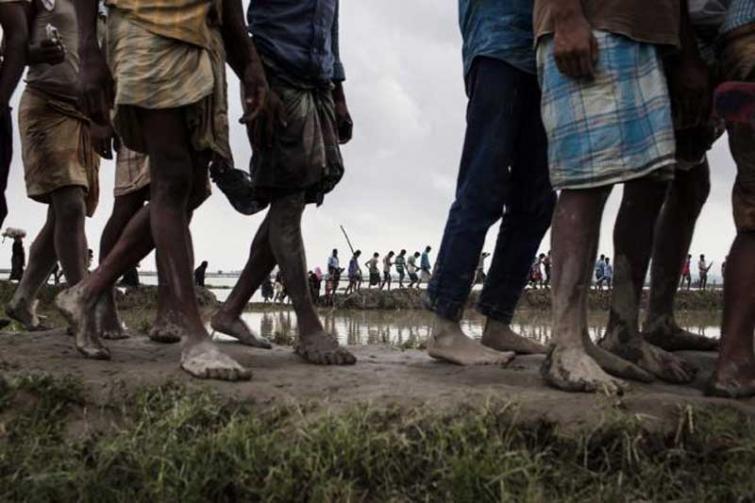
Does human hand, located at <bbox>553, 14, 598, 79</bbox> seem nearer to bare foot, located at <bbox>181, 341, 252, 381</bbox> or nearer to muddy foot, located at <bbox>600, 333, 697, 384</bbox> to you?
muddy foot, located at <bbox>600, 333, 697, 384</bbox>

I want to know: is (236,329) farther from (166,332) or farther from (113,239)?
(113,239)

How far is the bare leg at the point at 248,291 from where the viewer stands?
12.0 feet

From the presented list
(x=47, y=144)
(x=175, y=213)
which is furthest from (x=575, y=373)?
(x=47, y=144)

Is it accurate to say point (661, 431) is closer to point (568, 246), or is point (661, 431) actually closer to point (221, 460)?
point (568, 246)

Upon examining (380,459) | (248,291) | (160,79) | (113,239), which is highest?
(160,79)

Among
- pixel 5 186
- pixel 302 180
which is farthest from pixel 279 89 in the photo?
pixel 5 186

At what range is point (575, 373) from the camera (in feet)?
7.89

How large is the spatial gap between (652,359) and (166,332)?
86.5 inches

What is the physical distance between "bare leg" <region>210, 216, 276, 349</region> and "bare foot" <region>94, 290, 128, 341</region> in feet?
1.56

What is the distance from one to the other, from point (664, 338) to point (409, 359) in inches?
44.5

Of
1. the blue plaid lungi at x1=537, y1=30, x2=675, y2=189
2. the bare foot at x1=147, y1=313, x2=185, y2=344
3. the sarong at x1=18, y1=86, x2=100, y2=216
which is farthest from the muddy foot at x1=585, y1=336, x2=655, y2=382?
the sarong at x1=18, y1=86, x2=100, y2=216

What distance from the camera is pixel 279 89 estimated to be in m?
3.34

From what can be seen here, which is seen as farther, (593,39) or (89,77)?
(89,77)

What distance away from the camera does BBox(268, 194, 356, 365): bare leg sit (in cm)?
327
